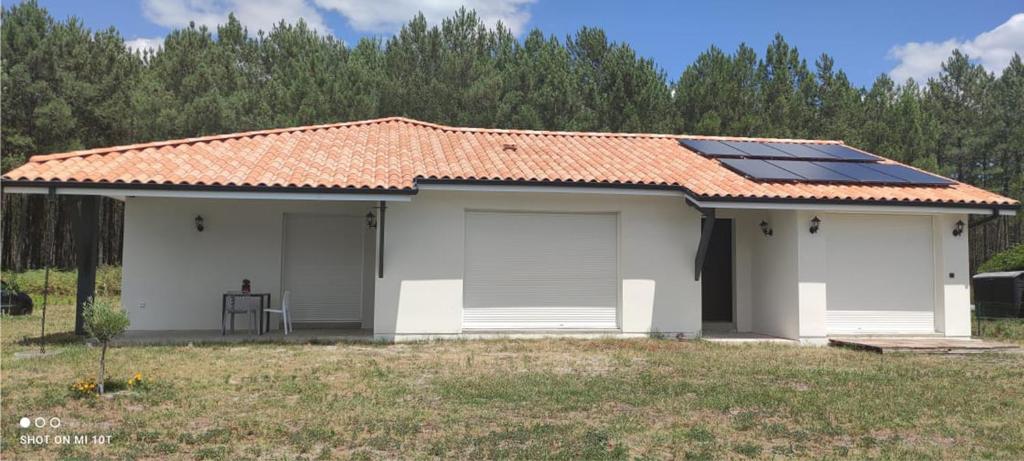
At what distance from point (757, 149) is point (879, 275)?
3.94 meters

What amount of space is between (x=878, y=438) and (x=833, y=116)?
25.8 metres

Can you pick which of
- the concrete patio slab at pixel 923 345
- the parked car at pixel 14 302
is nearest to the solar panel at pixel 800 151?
the concrete patio slab at pixel 923 345

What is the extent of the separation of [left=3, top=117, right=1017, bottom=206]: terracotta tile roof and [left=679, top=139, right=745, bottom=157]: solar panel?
0.34 metres

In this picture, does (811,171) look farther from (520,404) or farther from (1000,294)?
(1000,294)

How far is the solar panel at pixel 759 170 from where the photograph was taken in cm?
1289

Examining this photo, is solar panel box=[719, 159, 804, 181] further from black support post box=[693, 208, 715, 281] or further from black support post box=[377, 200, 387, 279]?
black support post box=[377, 200, 387, 279]

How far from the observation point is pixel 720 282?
46.0 ft

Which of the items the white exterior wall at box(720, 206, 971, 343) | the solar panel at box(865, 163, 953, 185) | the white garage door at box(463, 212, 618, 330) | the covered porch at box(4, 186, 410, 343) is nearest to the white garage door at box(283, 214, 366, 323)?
the covered porch at box(4, 186, 410, 343)

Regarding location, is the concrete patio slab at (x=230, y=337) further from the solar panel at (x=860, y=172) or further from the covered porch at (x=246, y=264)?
the solar panel at (x=860, y=172)

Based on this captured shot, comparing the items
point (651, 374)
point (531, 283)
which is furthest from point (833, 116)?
point (651, 374)

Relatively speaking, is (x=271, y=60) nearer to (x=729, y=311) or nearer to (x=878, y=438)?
(x=729, y=311)

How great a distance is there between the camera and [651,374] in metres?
8.78

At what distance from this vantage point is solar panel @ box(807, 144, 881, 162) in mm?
15125

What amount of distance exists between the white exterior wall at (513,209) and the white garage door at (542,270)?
23 centimetres
